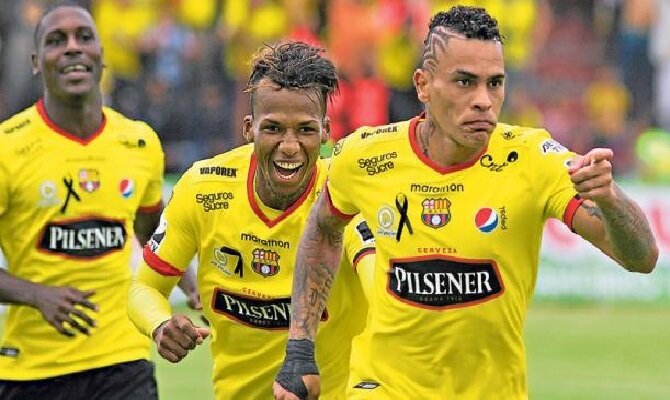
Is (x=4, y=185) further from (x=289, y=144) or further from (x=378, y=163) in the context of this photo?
(x=378, y=163)

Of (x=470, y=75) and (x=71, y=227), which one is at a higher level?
(x=470, y=75)

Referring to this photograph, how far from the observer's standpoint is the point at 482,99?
20.1ft

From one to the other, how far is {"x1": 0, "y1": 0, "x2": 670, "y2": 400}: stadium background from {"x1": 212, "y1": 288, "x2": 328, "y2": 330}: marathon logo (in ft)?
31.2

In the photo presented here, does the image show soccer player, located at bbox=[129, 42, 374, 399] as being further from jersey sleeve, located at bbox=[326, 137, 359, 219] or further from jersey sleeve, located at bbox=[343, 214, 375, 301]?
jersey sleeve, located at bbox=[326, 137, 359, 219]

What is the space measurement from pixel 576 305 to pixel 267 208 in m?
12.1

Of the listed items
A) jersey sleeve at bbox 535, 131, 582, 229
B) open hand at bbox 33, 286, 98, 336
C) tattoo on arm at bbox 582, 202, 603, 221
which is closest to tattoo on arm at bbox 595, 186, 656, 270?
tattoo on arm at bbox 582, 202, 603, 221

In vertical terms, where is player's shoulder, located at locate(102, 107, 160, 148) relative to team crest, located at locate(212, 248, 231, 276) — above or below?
above

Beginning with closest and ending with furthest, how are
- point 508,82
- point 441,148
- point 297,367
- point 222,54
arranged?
point 441,148, point 297,367, point 222,54, point 508,82

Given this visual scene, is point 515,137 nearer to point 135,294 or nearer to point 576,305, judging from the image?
point 135,294

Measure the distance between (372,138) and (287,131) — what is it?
0.39m

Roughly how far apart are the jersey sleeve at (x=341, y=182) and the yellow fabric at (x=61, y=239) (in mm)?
2184

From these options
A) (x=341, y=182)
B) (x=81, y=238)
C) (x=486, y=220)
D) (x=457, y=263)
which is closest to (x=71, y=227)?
(x=81, y=238)

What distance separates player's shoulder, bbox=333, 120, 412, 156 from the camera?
6.66m

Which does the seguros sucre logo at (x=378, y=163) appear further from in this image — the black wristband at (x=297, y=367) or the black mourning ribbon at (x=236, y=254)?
the black mourning ribbon at (x=236, y=254)
